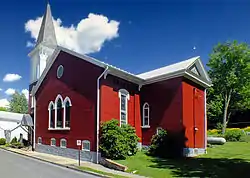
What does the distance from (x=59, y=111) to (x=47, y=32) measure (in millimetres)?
17461

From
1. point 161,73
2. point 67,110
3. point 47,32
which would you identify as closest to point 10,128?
A: point 47,32

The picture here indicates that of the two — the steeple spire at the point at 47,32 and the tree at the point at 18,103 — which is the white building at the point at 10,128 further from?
the tree at the point at 18,103

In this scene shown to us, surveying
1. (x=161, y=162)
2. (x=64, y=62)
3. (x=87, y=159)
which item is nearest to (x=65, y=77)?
(x=64, y=62)

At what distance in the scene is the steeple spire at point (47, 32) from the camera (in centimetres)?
3681

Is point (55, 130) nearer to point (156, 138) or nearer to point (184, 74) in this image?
point (156, 138)

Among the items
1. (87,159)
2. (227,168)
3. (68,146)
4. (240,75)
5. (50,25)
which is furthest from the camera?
(240,75)

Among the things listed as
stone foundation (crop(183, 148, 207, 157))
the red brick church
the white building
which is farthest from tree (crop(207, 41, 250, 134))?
the white building

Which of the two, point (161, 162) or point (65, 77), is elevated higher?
point (65, 77)

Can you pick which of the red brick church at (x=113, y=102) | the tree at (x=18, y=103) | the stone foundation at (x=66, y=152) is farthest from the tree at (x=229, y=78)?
the tree at (x=18, y=103)

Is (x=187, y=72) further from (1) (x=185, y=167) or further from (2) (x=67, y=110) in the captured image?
(2) (x=67, y=110)

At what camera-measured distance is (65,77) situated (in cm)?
2281

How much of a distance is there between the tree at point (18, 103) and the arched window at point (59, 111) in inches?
3144

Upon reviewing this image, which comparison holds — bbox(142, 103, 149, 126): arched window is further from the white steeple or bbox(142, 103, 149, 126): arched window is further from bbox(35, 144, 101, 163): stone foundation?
the white steeple

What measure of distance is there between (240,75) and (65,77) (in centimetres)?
2994
